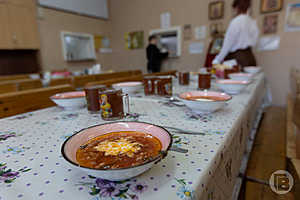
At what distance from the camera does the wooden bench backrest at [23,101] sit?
→ 0.83m

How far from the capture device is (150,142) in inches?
16.0

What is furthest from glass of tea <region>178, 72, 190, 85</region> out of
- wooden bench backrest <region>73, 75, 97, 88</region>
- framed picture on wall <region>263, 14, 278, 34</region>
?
framed picture on wall <region>263, 14, 278, 34</region>

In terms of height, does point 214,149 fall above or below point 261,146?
above

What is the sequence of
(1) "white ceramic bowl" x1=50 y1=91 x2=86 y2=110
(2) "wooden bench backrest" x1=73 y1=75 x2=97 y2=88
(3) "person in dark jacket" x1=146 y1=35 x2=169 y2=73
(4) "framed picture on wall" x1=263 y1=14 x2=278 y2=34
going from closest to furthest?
(1) "white ceramic bowl" x1=50 y1=91 x2=86 y2=110 < (2) "wooden bench backrest" x1=73 y1=75 x2=97 y2=88 < (4) "framed picture on wall" x1=263 y1=14 x2=278 y2=34 < (3) "person in dark jacket" x1=146 y1=35 x2=169 y2=73

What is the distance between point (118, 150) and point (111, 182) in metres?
0.08

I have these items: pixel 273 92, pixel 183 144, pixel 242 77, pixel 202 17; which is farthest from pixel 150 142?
pixel 202 17

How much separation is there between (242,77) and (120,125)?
1.20 m

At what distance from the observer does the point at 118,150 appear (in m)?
0.39

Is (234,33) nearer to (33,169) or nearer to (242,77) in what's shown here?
(242,77)

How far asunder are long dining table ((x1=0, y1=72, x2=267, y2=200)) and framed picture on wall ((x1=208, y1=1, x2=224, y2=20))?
3.30 m

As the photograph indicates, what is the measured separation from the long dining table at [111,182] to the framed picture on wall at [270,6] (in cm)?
315

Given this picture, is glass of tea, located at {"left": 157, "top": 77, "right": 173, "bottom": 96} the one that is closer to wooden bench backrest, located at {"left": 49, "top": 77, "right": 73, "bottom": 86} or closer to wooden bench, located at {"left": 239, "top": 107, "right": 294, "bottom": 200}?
wooden bench, located at {"left": 239, "top": 107, "right": 294, "bottom": 200}

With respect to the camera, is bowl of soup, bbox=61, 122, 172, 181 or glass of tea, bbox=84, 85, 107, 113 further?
glass of tea, bbox=84, 85, 107, 113

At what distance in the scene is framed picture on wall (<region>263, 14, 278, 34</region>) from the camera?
9.58 ft
